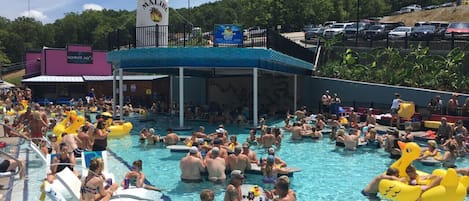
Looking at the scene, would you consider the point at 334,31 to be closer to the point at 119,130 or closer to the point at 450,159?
the point at 119,130

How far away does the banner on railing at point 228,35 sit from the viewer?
58.6ft

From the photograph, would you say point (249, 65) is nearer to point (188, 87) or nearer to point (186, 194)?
point (186, 194)

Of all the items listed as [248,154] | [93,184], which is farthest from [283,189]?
[248,154]

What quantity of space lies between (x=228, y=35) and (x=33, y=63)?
83.2 feet

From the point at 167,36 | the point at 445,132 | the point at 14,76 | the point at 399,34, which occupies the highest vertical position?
the point at 399,34

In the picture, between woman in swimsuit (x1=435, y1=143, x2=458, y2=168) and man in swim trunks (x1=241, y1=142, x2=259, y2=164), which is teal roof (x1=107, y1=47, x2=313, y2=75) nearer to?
man in swim trunks (x1=241, y1=142, x2=259, y2=164)

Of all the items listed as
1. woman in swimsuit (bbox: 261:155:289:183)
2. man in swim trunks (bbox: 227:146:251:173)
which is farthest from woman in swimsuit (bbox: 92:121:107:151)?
woman in swimsuit (bbox: 261:155:289:183)

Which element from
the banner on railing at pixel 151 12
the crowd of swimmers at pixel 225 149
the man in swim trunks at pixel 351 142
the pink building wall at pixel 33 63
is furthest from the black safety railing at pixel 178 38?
the pink building wall at pixel 33 63

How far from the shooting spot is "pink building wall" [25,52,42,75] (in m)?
37.2

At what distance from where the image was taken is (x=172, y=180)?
35.0 feet

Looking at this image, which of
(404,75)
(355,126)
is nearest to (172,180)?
(355,126)

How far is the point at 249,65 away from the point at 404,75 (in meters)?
9.27

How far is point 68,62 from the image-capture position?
36156 mm

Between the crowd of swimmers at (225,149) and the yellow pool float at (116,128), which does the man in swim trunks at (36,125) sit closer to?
the crowd of swimmers at (225,149)
